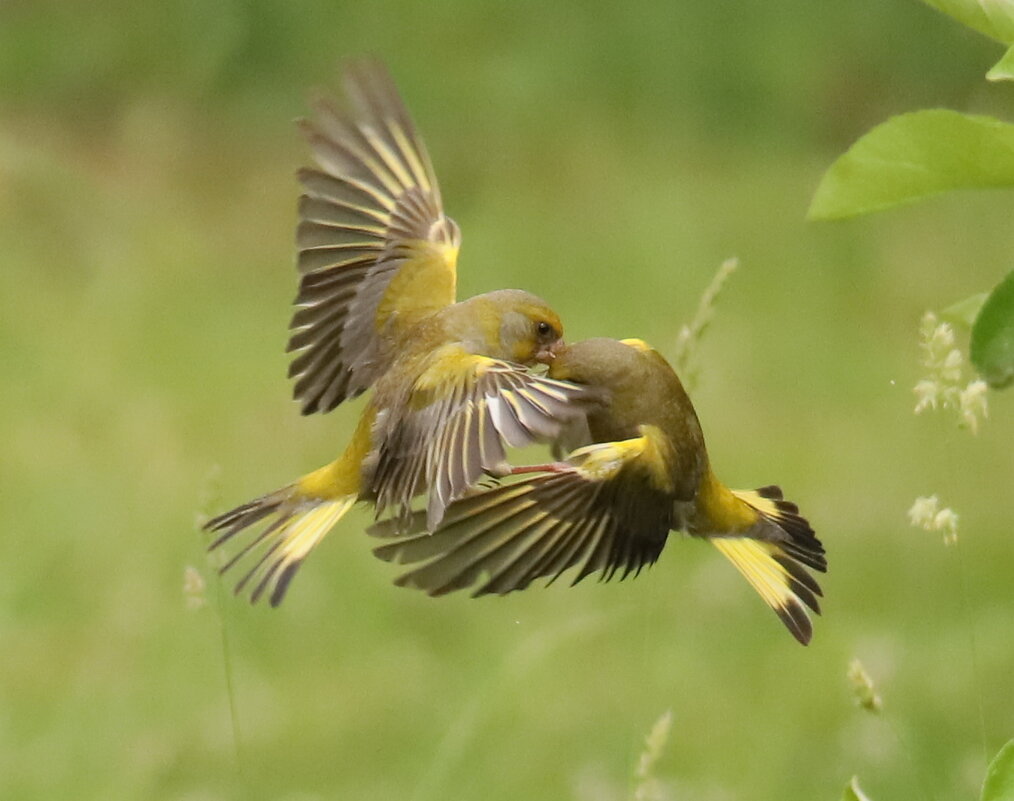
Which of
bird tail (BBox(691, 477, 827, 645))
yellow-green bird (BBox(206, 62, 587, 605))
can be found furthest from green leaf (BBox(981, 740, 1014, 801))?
bird tail (BBox(691, 477, 827, 645))

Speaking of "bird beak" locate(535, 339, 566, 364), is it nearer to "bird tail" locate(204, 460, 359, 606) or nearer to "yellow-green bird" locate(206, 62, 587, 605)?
"yellow-green bird" locate(206, 62, 587, 605)

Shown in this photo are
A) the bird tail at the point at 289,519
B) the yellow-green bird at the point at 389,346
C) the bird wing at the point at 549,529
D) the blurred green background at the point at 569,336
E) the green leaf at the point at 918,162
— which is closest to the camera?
the green leaf at the point at 918,162

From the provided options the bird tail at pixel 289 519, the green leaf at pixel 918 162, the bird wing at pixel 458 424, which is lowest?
the bird tail at pixel 289 519

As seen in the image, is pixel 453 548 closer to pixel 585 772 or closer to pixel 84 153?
pixel 585 772

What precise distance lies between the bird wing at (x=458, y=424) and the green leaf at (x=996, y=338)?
0.37 meters

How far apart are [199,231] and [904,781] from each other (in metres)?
2.46

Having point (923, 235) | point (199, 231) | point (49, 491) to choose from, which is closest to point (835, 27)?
point (923, 235)

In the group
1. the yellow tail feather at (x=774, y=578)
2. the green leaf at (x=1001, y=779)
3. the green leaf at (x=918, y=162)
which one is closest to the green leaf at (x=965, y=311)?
the green leaf at (x=918, y=162)

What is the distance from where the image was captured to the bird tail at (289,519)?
4.36 feet

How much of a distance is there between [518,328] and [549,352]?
3cm

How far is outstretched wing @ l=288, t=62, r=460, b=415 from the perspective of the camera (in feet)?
5.14

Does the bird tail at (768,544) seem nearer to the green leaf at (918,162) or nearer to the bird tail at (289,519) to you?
the bird tail at (289,519)

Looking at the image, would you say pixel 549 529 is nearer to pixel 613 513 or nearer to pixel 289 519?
pixel 613 513

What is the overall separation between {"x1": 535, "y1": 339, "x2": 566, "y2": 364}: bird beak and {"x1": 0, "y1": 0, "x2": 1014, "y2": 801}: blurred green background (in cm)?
31
